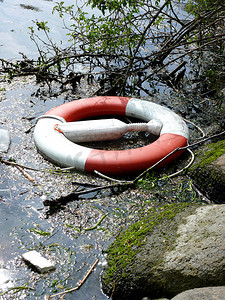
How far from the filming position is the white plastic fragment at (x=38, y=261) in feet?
7.06

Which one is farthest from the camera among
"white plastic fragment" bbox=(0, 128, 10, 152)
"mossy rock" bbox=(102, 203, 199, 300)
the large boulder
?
"white plastic fragment" bbox=(0, 128, 10, 152)

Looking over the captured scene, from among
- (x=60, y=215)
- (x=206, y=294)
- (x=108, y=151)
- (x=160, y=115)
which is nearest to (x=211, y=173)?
(x=108, y=151)

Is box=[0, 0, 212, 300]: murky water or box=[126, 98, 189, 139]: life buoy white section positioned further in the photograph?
box=[126, 98, 189, 139]: life buoy white section

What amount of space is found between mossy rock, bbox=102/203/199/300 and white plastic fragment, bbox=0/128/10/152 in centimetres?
145

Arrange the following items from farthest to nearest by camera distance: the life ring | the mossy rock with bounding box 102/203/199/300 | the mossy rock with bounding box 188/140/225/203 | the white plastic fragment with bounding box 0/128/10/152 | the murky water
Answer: the white plastic fragment with bounding box 0/128/10/152, the life ring, the mossy rock with bounding box 188/140/225/203, the murky water, the mossy rock with bounding box 102/203/199/300

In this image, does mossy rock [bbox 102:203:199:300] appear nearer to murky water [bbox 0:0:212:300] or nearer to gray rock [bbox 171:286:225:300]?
murky water [bbox 0:0:212:300]


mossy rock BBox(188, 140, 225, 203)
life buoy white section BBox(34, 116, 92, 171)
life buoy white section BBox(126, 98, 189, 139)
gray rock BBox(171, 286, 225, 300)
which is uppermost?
life buoy white section BBox(126, 98, 189, 139)

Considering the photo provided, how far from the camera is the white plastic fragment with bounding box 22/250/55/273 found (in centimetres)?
215

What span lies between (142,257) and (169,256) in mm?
161

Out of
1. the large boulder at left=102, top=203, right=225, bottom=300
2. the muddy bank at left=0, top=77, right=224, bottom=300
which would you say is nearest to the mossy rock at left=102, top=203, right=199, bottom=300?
the large boulder at left=102, top=203, right=225, bottom=300

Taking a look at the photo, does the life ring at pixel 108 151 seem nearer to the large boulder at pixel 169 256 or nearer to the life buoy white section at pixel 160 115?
the life buoy white section at pixel 160 115

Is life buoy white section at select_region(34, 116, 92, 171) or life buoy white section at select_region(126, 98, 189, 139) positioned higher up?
life buoy white section at select_region(126, 98, 189, 139)

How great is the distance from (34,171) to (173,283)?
1.57 metres

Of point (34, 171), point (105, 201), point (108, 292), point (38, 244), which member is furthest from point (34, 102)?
point (108, 292)
